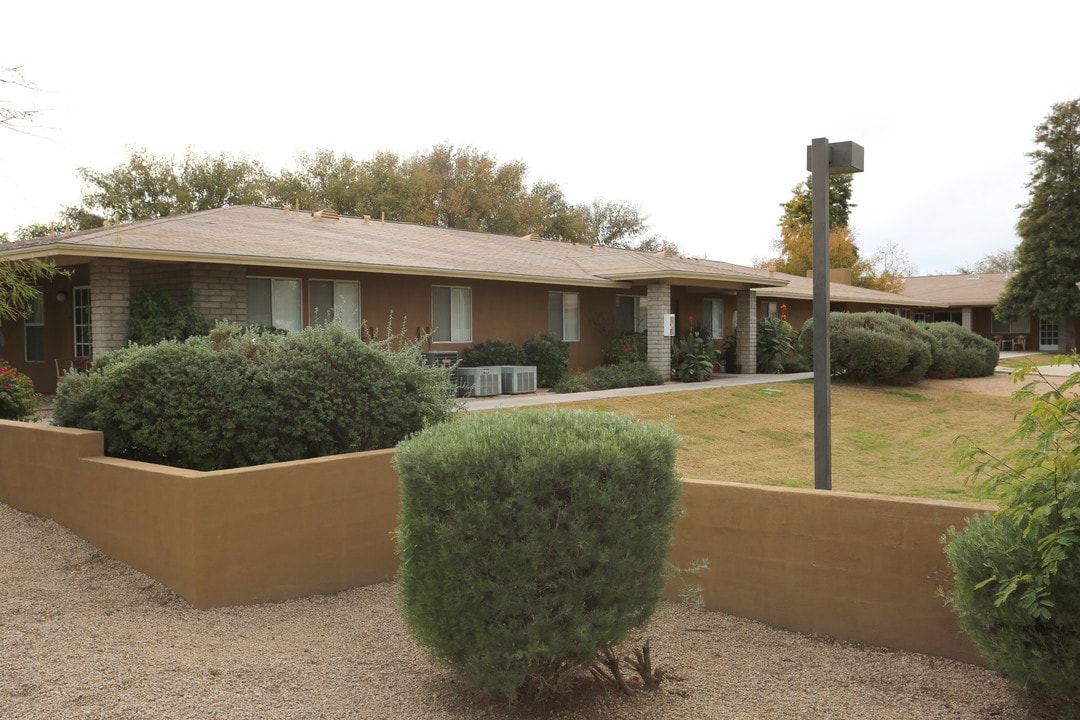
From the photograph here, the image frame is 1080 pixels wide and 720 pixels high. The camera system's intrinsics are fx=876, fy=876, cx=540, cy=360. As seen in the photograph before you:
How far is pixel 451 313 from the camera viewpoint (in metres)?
20.0

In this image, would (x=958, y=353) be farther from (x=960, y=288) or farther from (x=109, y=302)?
(x=960, y=288)

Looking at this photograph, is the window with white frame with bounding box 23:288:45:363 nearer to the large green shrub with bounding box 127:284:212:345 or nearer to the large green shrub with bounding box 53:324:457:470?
the large green shrub with bounding box 127:284:212:345

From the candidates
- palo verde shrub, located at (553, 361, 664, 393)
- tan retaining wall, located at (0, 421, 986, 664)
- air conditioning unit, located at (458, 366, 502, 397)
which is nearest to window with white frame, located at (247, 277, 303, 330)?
air conditioning unit, located at (458, 366, 502, 397)

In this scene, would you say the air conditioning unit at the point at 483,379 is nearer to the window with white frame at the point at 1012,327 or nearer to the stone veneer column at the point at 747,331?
the stone veneer column at the point at 747,331

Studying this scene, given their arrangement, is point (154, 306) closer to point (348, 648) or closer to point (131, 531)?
point (131, 531)

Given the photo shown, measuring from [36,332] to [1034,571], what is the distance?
19.2m

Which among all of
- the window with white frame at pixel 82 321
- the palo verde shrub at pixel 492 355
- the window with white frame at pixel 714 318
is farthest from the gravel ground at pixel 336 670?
the window with white frame at pixel 714 318

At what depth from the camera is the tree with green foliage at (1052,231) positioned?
40.0 m

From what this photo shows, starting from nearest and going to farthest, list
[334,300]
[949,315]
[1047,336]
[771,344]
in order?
1. [334,300]
2. [771,344]
3. [1047,336]
4. [949,315]

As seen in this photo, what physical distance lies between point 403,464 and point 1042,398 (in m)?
2.81

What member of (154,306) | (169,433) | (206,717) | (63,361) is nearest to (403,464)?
(206,717)

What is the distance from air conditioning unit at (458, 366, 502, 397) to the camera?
59.7 ft

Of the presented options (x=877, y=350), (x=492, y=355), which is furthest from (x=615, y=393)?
(x=877, y=350)

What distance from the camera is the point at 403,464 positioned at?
384 cm
